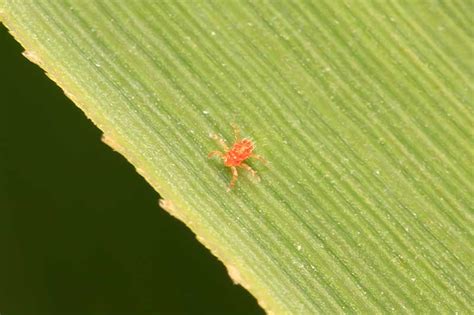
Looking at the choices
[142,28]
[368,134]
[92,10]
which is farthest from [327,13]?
[92,10]

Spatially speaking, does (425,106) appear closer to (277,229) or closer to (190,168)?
(277,229)

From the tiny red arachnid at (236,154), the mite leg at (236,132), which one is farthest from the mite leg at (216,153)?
the mite leg at (236,132)

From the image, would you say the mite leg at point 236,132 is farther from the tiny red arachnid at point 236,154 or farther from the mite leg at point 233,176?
the mite leg at point 233,176

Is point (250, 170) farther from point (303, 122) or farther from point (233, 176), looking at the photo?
point (303, 122)

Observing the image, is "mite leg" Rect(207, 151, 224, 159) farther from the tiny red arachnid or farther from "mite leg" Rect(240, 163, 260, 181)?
"mite leg" Rect(240, 163, 260, 181)

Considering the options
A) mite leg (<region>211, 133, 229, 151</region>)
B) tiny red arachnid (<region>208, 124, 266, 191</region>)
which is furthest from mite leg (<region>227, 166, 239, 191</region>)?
mite leg (<region>211, 133, 229, 151</region>)
